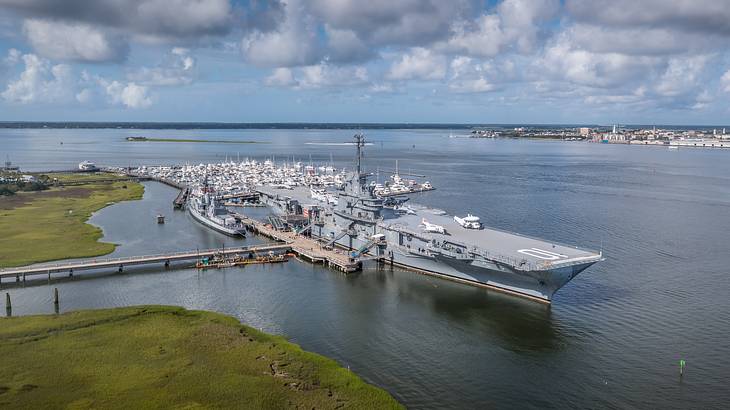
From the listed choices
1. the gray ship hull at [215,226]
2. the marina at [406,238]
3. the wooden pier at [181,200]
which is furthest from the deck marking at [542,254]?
the wooden pier at [181,200]

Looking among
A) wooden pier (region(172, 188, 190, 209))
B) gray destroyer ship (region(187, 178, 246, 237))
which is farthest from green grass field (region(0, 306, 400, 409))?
wooden pier (region(172, 188, 190, 209))

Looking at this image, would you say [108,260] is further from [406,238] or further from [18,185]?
[18,185]

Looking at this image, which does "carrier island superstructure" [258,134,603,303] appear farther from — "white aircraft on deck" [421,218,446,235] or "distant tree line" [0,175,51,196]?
"distant tree line" [0,175,51,196]

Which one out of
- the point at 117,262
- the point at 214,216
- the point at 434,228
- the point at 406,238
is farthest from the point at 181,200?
the point at 434,228

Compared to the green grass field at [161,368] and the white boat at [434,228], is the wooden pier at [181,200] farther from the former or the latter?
the green grass field at [161,368]

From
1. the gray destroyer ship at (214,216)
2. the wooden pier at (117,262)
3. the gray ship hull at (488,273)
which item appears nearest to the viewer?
the gray ship hull at (488,273)
